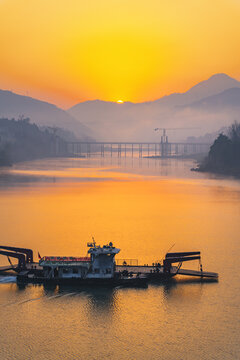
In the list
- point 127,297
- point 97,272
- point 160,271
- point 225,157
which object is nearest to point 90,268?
Answer: point 97,272

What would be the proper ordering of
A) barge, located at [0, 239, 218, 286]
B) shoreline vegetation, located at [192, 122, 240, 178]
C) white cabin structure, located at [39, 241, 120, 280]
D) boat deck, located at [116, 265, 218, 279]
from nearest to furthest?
barge, located at [0, 239, 218, 286] < white cabin structure, located at [39, 241, 120, 280] < boat deck, located at [116, 265, 218, 279] < shoreline vegetation, located at [192, 122, 240, 178]

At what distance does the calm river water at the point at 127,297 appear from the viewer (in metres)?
30.1

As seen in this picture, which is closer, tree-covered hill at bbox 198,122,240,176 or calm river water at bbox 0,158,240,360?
calm river water at bbox 0,158,240,360

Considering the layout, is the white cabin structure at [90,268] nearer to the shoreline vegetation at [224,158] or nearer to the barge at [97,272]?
the barge at [97,272]

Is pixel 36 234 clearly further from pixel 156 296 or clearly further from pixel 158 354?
pixel 158 354

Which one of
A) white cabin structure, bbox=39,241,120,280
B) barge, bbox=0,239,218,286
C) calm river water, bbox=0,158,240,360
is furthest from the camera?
white cabin structure, bbox=39,241,120,280

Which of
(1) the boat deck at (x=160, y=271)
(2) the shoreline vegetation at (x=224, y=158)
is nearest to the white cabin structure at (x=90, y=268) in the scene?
(1) the boat deck at (x=160, y=271)

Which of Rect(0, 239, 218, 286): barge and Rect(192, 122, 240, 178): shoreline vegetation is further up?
Rect(192, 122, 240, 178): shoreline vegetation

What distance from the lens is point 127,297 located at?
121 ft

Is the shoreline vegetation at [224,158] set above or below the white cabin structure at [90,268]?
above

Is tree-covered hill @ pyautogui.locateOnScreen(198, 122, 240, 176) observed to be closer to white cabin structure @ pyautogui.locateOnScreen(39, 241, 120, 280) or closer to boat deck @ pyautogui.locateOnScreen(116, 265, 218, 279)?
boat deck @ pyautogui.locateOnScreen(116, 265, 218, 279)

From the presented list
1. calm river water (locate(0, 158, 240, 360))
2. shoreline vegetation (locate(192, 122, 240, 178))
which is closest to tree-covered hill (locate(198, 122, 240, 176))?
shoreline vegetation (locate(192, 122, 240, 178))

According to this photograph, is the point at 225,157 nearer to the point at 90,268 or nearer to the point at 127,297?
the point at 90,268

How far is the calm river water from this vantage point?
98.8 ft
